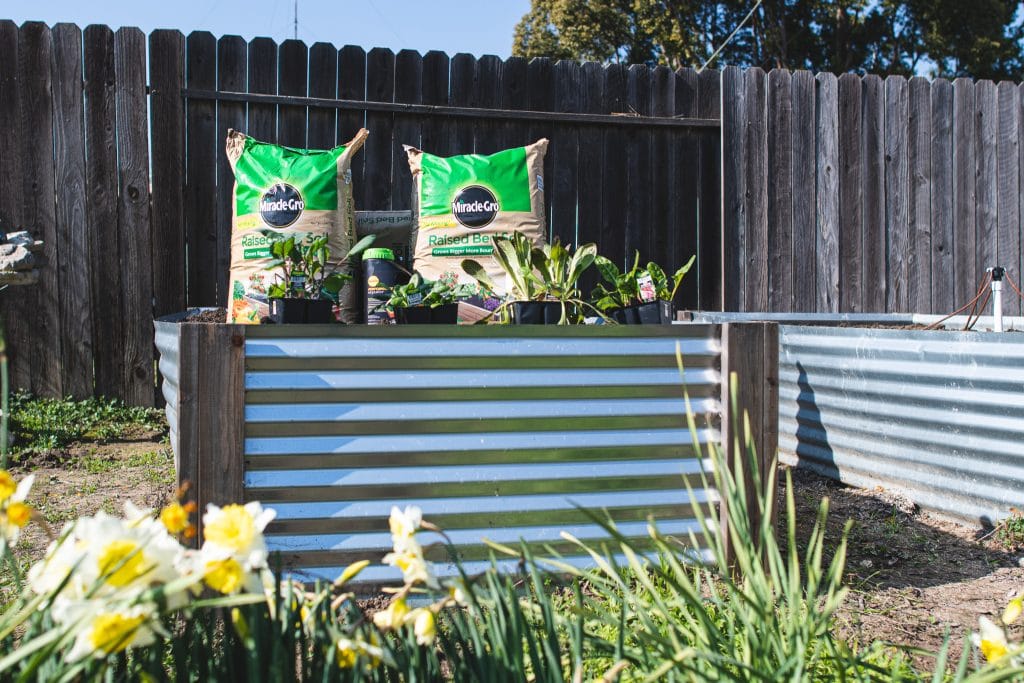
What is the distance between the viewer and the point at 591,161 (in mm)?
4527

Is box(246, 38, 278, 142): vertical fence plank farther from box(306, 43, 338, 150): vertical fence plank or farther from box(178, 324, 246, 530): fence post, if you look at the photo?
box(178, 324, 246, 530): fence post

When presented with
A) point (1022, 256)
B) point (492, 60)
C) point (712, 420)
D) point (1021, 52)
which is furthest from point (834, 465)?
point (1021, 52)

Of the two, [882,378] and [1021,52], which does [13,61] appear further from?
[1021,52]

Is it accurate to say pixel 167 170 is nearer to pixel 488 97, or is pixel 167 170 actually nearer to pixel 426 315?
pixel 488 97

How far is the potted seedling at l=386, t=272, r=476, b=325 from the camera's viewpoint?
1.85 meters

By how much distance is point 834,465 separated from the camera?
10.3 ft

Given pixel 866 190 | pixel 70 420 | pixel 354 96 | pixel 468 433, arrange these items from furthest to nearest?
pixel 866 190, pixel 354 96, pixel 70 420, pixel 468 433

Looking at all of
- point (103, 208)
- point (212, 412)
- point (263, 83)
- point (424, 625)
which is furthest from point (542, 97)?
point (424, 625)

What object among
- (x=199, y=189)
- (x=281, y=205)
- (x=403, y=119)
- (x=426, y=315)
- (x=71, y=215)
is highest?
(x=403, y=119)

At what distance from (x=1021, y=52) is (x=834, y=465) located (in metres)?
17.1

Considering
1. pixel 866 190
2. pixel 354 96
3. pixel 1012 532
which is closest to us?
pixel 1012 532

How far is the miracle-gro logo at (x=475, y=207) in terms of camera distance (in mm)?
2700

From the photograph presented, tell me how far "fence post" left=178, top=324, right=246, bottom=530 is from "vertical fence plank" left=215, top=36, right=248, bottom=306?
2.59 meters

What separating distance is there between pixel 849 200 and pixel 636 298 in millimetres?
3198
